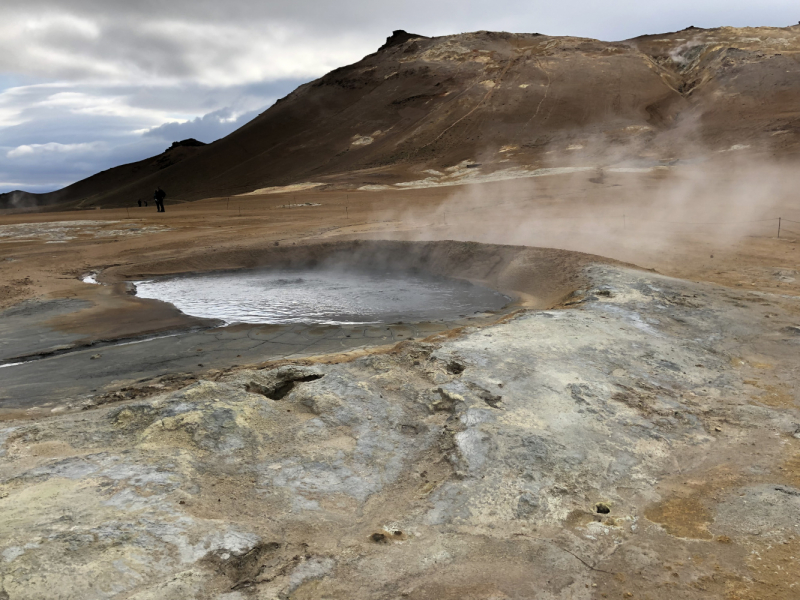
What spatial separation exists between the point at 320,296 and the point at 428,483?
6.47 metres

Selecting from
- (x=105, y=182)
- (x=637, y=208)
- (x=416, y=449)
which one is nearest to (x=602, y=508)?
(x=416, y=449)

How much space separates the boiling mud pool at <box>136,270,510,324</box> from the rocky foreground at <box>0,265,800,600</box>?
10.2 feet

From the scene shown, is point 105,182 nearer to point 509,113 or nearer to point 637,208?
point 509,113

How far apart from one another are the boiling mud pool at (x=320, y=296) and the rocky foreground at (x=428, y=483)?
3123mm

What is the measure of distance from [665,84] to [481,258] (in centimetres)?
3834

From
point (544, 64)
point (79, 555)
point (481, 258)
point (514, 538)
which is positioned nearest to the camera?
point (79, 555)

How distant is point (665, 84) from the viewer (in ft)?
138

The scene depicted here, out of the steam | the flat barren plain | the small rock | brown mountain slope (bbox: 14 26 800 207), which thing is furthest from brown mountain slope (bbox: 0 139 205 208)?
the small rock

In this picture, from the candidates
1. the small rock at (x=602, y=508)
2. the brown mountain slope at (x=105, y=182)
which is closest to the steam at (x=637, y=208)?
the small rock at (x=602, y=508)

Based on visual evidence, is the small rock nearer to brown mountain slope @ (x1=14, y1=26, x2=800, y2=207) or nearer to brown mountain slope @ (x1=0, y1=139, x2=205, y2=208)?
brown mountain slope @ (x1=14, y1=26, x2=800, y2=207)

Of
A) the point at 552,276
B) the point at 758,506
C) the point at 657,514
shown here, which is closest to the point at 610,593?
the point at 657,514

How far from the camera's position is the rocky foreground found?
8.63ft

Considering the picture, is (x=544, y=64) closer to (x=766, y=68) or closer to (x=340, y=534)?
(x=766, y=68)

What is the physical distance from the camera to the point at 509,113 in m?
41.9
